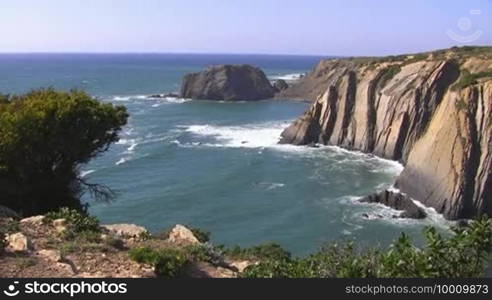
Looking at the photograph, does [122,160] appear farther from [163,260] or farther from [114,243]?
[163,260]

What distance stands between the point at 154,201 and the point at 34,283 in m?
40.0

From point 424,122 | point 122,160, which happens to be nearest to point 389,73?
point 424,122

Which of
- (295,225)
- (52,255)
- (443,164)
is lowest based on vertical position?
(295,225)

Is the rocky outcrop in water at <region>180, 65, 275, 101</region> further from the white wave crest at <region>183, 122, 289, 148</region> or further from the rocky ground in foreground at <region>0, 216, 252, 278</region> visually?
the rocky ground in foreground at <region>0, 216, 252, 278</region>

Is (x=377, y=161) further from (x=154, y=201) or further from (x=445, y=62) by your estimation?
(x=154, y=201)

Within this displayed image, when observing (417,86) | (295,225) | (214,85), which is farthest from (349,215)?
(214,85)

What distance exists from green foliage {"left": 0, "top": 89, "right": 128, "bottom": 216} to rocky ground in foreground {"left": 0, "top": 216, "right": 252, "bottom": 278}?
7098 mm

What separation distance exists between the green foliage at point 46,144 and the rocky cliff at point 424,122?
31049 mm

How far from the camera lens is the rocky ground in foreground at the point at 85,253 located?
1405 centimetres

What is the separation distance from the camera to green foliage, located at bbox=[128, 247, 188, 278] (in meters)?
14.4

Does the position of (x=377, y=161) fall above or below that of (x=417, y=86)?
below

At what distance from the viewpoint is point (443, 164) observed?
5128cm

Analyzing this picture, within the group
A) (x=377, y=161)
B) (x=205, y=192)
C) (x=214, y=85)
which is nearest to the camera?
(x=205, y=192)

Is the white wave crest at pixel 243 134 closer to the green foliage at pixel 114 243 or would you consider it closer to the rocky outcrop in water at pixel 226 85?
the rocky outcrop in water at pixel 226 85
